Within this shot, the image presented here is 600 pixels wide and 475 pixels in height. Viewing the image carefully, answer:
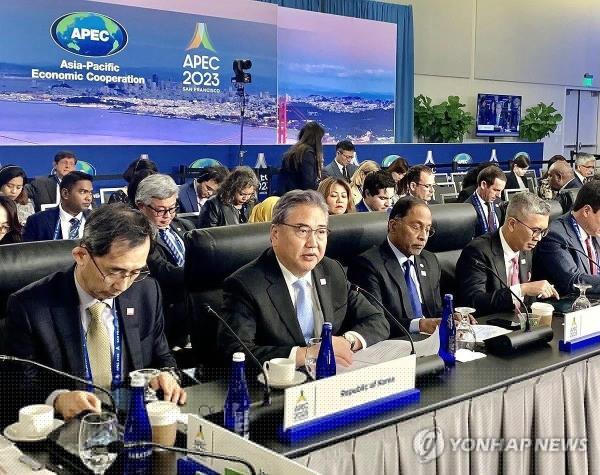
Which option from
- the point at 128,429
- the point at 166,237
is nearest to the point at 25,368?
the point at 128,429

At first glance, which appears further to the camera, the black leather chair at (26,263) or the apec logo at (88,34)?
the apec logo at (88,34)

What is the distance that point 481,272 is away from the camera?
324 centimetres

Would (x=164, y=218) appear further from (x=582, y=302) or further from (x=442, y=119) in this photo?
(x=442, y=119)

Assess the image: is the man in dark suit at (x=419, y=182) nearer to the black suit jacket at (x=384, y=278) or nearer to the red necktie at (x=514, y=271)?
the red necktie at (x=514, y=271)

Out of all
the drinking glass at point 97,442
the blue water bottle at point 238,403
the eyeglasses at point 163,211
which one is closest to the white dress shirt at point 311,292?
the blue water bottle at point 238,403

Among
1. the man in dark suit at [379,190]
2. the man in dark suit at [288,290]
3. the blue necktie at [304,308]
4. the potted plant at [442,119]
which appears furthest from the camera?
the potted plant at [442,119]

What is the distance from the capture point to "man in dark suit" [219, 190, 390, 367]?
242 centimetres

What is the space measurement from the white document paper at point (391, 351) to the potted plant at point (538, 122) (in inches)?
478

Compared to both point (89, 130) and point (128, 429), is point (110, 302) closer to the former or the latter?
point (128, 429)

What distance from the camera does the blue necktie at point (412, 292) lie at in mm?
3117

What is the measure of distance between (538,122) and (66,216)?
11.1 m

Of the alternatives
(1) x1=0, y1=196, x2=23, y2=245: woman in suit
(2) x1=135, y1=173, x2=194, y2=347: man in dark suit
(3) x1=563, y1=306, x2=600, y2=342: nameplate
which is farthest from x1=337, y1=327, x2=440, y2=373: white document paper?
(1) x1=0, y1=196, x2=23, y2=245: woman in suit

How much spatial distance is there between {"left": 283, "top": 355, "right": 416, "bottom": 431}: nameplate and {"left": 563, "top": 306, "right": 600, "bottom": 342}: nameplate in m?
0.68

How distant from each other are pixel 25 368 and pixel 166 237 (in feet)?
5.54
